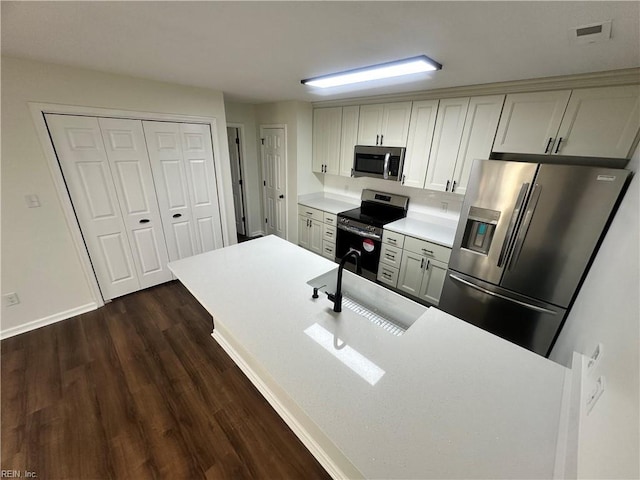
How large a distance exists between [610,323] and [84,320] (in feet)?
13.3

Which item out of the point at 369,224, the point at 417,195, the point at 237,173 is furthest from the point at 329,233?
the point at 237,173

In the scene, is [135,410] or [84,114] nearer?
[135,410]

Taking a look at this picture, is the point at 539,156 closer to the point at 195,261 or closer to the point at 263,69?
the point at 263,69

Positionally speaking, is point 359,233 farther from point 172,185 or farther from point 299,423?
point 172,185

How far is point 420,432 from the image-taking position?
845 millimetres

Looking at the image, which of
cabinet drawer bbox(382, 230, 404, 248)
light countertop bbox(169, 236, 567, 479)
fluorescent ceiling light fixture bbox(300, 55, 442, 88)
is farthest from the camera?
cabinet drawer bbox(382, 230, 404, 248)

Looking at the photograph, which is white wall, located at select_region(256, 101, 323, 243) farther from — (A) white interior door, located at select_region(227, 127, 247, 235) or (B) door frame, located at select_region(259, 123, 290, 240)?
(A) white interior door, located at select_region(227, 127, 247, 235)

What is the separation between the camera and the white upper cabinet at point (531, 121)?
1.95 meters

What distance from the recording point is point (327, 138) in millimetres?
3639

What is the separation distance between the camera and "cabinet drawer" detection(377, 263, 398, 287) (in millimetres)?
3055

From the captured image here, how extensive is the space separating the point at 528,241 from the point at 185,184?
3.67 metres

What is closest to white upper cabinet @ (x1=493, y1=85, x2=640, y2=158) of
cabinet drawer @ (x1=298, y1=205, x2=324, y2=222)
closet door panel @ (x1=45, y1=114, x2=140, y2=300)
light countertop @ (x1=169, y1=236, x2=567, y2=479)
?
light countertop @ (x1=169, y1=236, x2=567, y2=479)

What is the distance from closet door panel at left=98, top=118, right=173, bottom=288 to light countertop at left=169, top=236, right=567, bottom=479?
191 cm

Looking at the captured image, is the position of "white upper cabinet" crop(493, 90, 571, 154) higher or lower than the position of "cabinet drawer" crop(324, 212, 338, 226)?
higher
